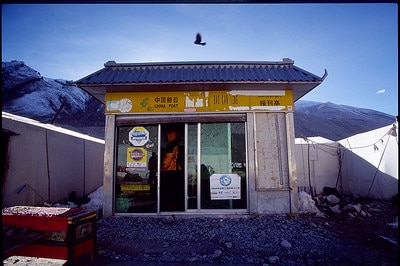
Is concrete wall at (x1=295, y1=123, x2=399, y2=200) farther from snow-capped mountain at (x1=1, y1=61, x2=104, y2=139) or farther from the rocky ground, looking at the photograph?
snow-capped mountain at (x1=1, y1=61, x2=104, y2=139)

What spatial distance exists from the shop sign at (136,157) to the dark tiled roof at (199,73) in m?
1.92

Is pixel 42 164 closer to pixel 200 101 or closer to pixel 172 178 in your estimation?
pixel 172 178

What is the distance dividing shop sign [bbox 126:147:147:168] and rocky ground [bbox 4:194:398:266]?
1.44 meters

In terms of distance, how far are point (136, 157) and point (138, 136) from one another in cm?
61

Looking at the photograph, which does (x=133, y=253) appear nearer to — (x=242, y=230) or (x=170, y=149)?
(x=242, y=230)

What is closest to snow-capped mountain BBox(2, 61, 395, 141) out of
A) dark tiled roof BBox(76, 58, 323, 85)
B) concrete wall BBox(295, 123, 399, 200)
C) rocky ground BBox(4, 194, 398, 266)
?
concrete wall BBox(295, 123, 399, 200)

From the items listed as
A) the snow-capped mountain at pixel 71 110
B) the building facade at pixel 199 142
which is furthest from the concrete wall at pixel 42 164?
the snow-capped mountain at pixel 71 110

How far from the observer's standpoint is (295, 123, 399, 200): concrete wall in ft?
23.7

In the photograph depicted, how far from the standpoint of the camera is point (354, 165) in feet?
30.3

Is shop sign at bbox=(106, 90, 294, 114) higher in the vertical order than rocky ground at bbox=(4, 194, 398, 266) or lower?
higher

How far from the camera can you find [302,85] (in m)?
6.63

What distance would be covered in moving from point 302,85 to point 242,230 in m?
4.20

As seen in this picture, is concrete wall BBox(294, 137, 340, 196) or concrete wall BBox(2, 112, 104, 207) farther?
concrete wall BBox(294, 137, 340, 196)

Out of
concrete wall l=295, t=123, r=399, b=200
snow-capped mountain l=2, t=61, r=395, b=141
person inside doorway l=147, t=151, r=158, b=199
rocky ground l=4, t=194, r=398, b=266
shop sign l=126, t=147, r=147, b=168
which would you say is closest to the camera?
rocky ground l=4, t=194, r=398, b=266
